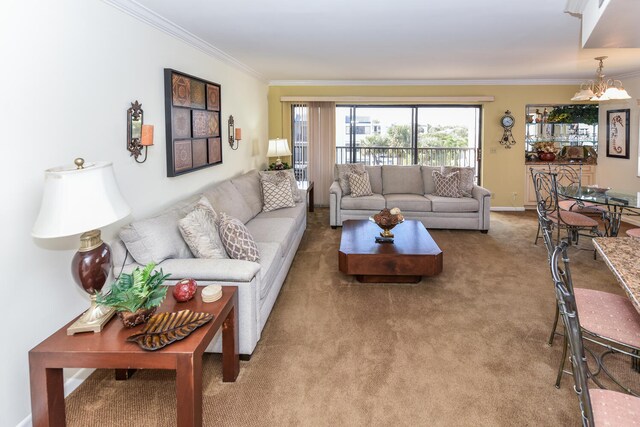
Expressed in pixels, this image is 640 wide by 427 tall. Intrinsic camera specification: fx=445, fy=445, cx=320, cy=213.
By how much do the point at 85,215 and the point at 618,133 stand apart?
7736 mm

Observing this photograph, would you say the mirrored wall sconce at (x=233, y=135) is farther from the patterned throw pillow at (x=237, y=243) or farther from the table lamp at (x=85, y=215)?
the table lamp at (x=85, y=215)

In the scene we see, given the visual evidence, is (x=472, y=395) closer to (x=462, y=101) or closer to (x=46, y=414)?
(x=46, y=414)

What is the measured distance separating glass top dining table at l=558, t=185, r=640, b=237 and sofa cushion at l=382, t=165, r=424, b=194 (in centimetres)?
239

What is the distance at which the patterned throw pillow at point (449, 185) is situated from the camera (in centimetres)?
644

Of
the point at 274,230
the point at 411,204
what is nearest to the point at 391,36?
the point at 274,230

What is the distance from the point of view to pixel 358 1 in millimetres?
3025

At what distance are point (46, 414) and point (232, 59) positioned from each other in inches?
170

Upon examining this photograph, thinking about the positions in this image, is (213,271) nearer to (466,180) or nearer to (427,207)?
(427,207)

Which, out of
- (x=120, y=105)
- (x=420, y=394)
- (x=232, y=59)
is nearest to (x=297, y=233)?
(x=232, y=59)

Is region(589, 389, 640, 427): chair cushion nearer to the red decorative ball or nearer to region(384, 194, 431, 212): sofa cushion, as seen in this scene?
the red decorative ball

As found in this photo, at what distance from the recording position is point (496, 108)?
298 inches

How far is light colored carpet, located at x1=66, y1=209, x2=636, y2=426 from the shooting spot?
2.24 metres

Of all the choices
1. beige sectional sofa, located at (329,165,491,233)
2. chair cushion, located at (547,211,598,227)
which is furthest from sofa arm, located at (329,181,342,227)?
chair cushion, located at (547,211,598,227)

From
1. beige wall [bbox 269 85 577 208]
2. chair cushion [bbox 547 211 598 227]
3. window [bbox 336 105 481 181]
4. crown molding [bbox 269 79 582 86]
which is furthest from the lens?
window [bbox 336 105 481 181]
